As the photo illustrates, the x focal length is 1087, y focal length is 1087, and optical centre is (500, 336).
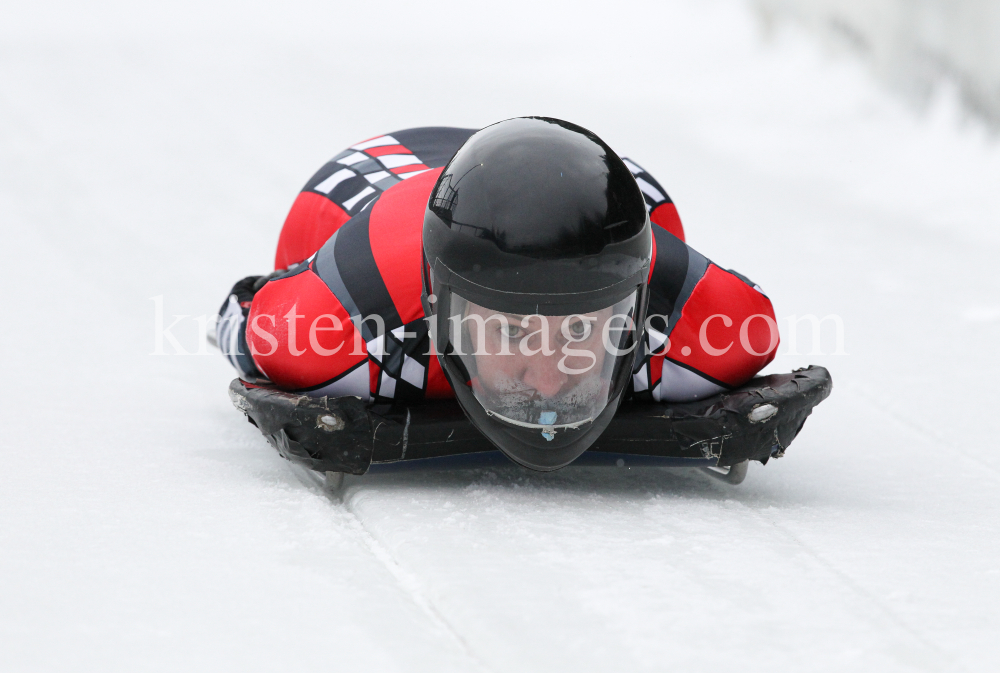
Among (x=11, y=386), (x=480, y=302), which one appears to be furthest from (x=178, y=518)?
(x=11, y=386)

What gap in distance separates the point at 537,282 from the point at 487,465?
22.8 inches

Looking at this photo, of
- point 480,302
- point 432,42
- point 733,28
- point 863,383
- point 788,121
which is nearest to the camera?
point 480,302

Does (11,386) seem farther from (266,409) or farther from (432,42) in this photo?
(432,42)

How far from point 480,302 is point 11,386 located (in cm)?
164

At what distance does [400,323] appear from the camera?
91.8 inches

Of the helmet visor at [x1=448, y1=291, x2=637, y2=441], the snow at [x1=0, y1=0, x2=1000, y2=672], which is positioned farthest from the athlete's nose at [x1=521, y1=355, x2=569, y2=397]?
the snow at [x1=0, y1=0, x2=1000, y2=672]

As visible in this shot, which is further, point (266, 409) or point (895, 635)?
point (266, 409)

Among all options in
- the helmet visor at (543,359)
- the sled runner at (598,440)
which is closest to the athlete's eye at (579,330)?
the helmet visor at (543,359)

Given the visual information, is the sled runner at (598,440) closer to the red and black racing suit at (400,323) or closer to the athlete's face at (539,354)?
the red and black racing suit at (400,323)

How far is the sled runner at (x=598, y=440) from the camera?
2.23m

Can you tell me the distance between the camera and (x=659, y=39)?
7910 millimetres

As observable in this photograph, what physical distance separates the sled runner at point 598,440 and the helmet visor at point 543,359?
7.8 inches

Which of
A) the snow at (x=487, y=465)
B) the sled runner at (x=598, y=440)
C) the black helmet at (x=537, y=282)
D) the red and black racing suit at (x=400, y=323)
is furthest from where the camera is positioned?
the red and black racing suit at (x=400, y=323)

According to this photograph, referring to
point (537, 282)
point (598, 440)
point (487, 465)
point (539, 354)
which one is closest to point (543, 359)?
point (539, 354)
